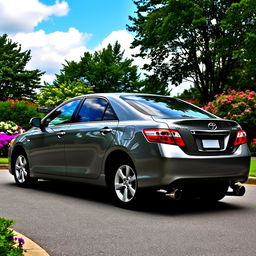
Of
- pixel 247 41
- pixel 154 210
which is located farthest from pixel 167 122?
pixel 247 41

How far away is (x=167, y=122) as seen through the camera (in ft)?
22.5

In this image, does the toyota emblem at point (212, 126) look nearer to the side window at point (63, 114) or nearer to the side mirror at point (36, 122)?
the side window at point (63, 114)

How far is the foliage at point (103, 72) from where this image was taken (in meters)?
58.2

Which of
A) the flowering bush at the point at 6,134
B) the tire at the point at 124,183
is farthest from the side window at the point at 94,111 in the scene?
the flowering bush at the point at 6,134

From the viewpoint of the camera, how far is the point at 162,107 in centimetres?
772

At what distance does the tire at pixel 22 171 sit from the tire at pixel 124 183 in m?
2.66

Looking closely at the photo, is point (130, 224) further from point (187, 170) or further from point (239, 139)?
point (239, 139)

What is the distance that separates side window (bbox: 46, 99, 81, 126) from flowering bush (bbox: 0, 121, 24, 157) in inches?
399

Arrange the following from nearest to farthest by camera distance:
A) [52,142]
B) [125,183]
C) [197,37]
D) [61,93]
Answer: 1. [125,183]
2. [52,142]
3. [197,37]
4. [61,93]

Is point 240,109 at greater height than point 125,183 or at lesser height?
greater

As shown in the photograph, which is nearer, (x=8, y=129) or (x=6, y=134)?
(x=6, y=134)

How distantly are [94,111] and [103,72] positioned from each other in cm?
5058

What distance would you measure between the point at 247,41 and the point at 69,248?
24.5m

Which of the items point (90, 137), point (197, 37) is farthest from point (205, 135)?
point (197, 37)
